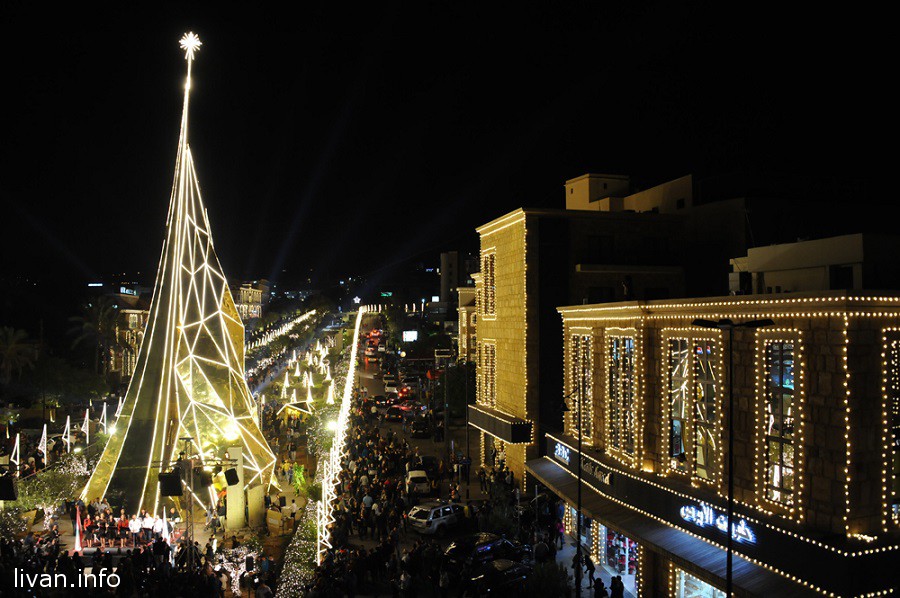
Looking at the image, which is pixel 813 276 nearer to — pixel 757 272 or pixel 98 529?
pixel 757 272

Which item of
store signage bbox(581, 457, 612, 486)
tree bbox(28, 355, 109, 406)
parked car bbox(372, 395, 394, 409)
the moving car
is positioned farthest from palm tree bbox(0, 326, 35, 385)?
store signage bbox(581, 457, 612, 486)

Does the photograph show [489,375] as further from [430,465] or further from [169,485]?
[169,485]

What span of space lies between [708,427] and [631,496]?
329 cm

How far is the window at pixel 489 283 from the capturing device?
1283 inches

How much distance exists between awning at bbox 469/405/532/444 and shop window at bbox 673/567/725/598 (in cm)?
1108

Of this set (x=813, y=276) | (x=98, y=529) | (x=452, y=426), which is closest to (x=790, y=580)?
(x=813, y=276)

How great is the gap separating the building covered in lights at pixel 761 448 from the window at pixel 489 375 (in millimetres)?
12335

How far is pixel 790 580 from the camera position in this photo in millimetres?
13234

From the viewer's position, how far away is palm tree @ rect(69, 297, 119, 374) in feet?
203

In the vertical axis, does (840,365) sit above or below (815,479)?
above

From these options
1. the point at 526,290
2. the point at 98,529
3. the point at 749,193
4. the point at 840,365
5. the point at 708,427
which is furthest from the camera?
the point at 749,193

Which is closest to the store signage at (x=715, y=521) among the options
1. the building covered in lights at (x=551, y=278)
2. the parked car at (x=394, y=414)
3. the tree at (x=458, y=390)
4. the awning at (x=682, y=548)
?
the awning at (x=682, y=548)

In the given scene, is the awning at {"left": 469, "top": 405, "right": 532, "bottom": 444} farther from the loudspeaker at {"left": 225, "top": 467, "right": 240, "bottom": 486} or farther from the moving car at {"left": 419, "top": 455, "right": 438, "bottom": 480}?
the loudspeaker at {"left": 225, "top": 467, "right": 240, "bottom": 486}

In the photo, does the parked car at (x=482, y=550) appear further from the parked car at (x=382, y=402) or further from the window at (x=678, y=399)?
the parked car at (x=382, y=402)
